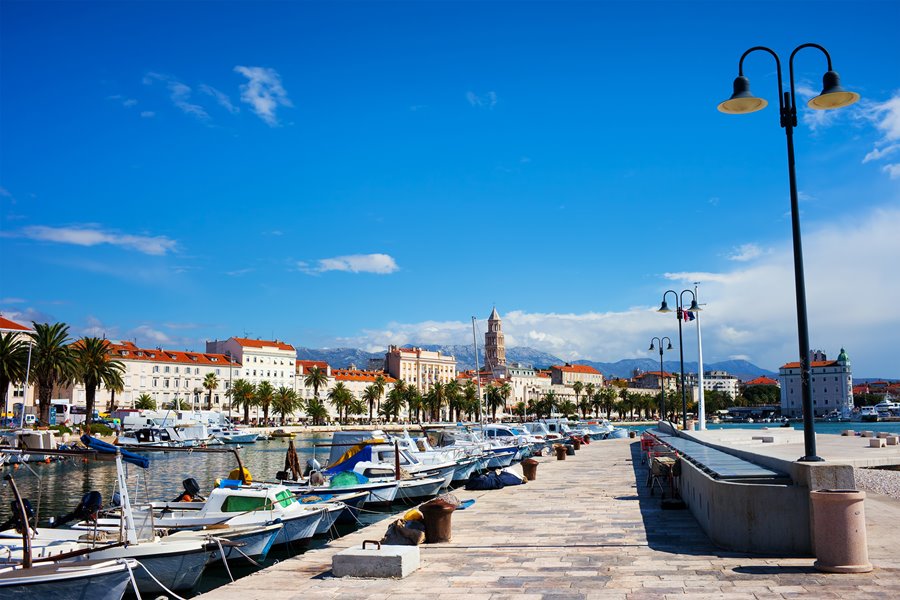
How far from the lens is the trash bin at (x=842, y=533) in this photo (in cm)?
1139

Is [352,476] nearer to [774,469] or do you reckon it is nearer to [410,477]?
[410,477]

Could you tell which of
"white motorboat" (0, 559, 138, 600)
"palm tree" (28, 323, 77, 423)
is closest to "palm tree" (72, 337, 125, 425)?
"palm tree" (28, 323, 77, 423)

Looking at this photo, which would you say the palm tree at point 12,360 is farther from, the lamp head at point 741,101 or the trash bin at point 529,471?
the lamp head at point 741,101

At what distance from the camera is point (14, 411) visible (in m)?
114

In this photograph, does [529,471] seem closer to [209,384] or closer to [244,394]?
[244,394]

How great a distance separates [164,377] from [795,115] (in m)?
153

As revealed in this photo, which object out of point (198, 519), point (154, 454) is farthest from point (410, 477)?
point (154, 454)

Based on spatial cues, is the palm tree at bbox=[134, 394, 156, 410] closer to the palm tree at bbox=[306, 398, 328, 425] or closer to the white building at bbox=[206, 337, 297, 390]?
the palm tree at bbox=[306, 398, 328, 425]

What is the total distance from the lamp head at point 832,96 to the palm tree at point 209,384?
15073 cm

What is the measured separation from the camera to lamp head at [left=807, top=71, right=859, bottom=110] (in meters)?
12.6

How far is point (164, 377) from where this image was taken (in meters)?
152

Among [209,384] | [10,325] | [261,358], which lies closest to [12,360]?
[10,325]

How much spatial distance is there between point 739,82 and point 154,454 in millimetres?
76309

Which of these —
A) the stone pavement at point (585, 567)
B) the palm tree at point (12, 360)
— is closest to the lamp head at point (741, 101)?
the stone pavement at point (585, 567)
